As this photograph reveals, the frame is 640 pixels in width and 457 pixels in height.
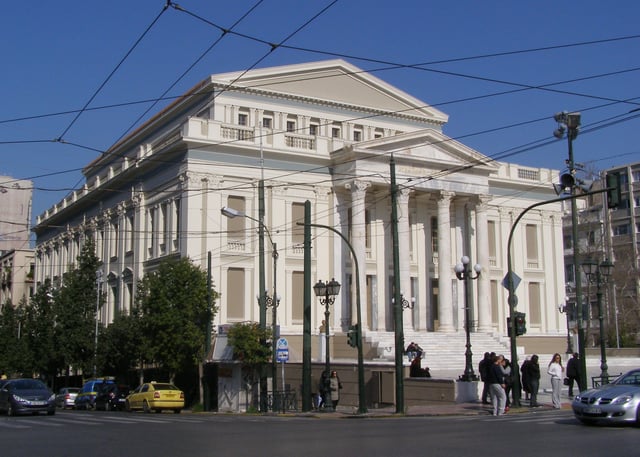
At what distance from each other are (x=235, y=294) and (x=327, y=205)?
781cm

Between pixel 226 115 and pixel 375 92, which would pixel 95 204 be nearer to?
pixel 226 115

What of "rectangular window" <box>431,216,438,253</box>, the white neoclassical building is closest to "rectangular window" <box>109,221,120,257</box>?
the white neoclassical building

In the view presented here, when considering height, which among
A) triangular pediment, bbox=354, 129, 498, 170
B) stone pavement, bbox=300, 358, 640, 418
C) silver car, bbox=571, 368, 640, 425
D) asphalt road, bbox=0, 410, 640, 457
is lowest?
stone pavement, bbox=300, 358, 640, 418

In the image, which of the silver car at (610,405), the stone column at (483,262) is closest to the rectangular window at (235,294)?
the stone column at (483,262)

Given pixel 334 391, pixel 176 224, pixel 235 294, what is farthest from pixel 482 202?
pixel 334 391

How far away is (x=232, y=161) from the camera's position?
154 ft

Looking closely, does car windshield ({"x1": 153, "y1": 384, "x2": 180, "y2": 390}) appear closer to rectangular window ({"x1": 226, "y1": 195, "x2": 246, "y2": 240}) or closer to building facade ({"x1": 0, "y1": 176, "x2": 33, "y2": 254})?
rectangular window ({"x1": 226, "y1": 195, "x2": 246, "y2": 240})

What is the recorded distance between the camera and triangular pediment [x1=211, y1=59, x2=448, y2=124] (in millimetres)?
53469

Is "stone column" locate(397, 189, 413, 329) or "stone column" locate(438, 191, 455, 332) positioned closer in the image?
"stone column" locate(397, 189, 413, 329)

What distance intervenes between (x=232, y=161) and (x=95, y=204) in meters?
18.9

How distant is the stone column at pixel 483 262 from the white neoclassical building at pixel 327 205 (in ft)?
0.31

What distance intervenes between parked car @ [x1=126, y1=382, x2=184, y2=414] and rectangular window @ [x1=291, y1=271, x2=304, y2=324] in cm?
1262

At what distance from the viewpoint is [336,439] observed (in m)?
16.2

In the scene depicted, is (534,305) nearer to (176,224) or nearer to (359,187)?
(359,187)
